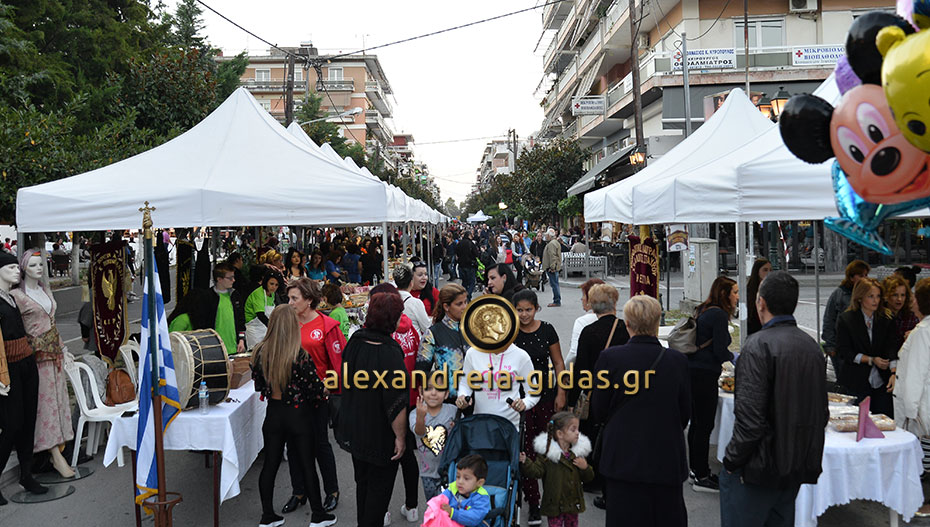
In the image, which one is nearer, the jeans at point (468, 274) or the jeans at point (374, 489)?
the jeans at point (374, 489)

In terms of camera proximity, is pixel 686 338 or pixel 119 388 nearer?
pixel 686 338

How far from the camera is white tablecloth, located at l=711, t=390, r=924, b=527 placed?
446 centimetres

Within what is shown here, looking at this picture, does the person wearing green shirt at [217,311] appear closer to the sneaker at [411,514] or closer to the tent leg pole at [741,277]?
the sneaker at [411,514]

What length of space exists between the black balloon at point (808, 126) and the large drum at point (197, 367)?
13.7ft

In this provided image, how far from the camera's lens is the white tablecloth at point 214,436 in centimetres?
495

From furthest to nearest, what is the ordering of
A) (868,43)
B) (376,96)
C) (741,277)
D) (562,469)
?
(376,96)
(741,277)
(562,469)
(868,43)

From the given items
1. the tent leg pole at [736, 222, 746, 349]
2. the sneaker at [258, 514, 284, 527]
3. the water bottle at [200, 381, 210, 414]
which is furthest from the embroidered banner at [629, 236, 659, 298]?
the water bottle at [200, 381, 210, 414]

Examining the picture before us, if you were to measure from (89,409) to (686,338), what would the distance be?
5443mm

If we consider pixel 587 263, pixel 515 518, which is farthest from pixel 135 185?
pixel 587 263

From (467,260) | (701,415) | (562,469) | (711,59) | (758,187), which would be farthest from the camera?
(711,59)

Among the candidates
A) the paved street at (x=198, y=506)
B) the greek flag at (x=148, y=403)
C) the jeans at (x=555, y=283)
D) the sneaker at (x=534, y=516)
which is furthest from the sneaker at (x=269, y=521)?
the jeans at (x=555, y=283)

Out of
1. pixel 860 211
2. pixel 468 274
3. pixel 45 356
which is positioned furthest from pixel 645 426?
pixel 468 274

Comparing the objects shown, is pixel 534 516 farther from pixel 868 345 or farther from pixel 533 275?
pixel 533 275

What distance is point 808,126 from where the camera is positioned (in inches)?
113
